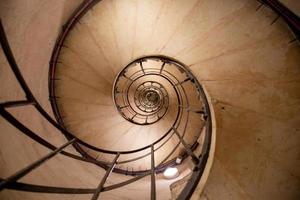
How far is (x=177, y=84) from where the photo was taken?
11.2 ft

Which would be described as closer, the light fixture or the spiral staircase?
the spiral staircase

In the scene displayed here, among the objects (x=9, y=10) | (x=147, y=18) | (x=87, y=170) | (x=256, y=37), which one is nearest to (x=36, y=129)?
(x=87, y=170)

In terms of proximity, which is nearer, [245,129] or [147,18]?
[245,129]

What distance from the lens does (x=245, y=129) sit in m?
2.60

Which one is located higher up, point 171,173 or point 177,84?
point 177,84

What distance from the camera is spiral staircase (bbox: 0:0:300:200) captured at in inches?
87.0

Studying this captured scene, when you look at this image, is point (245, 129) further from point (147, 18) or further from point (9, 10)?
point (9, 10)

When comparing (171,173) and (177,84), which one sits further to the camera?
(171,173)

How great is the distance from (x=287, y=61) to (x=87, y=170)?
170 inches

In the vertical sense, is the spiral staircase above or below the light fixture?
above

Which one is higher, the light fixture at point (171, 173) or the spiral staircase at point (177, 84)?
the spiral staircase at point (177, 84)

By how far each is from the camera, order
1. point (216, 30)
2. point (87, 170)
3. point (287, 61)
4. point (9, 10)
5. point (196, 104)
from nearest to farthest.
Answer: point (9, 10) < point (287, 61) < point (216, 30) < point (87, 170) < point (196, 104)

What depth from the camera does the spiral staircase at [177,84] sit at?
2209 millimetres

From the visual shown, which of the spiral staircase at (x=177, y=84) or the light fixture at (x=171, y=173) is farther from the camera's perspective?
the light fixture at (x=171, y=173)
